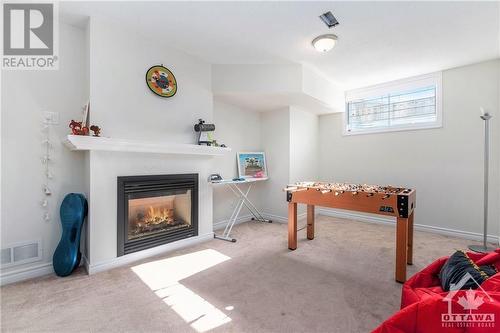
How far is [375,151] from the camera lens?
13.5ft

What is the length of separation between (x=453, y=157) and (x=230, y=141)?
11.4 feet

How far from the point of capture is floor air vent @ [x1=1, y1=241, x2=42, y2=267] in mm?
2033

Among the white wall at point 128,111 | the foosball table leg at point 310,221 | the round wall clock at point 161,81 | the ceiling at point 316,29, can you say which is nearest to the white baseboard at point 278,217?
the foosball table leg at point 310,221

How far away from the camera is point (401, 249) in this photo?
2.08m

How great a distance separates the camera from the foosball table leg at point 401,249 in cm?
205

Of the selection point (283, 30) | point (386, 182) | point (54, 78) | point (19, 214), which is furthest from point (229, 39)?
point (386, 182)

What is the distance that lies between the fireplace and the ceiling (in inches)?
65.3

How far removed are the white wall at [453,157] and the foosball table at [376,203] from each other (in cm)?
155

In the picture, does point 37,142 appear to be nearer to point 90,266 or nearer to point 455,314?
point 90,266

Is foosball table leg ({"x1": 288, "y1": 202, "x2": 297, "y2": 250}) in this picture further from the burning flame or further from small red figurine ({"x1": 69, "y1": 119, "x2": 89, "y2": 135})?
small red figurine ({"x1": 69, "y1": 119, "x2": 89, "y2": 135})

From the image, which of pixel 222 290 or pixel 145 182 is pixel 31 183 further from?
pixel 222 290

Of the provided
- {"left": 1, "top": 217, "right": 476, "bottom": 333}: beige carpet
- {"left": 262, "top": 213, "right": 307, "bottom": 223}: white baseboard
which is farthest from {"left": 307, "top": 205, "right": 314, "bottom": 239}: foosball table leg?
{"left": 262, "top": 213, "right": 307, "bottom": 223}: white baseboard

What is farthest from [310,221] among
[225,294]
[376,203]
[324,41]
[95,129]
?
[95,129]

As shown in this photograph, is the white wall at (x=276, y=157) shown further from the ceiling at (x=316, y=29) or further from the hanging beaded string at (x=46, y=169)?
the hanging beaded string at (x=46, y=169)
